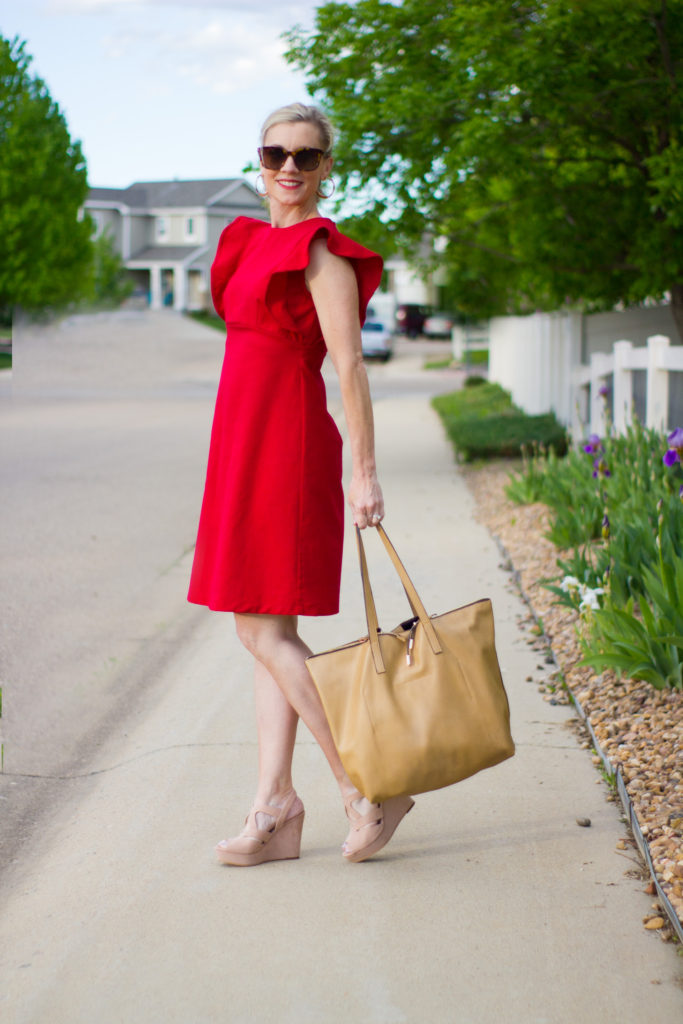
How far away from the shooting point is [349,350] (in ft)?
9.41

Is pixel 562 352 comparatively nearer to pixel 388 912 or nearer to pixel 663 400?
pixel 663 400

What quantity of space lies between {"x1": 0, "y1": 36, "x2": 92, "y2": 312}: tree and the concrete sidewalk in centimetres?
2694

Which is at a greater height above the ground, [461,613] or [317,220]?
[317,220]

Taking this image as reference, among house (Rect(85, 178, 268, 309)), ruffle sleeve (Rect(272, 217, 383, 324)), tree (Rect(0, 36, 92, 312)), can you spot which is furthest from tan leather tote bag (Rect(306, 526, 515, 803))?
house (Rect(85, 178, 268, 309))

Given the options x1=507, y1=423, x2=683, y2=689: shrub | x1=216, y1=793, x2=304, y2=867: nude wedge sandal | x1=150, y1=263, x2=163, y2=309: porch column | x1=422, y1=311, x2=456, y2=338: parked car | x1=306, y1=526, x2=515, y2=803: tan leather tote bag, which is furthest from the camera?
x1=150, y1=263, x2=163, y2=309: porch column

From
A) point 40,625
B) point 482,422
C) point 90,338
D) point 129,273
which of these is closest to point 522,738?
point 40,625

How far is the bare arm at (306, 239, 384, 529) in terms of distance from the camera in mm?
2850

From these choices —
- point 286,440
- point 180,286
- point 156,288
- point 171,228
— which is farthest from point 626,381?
point 171,228

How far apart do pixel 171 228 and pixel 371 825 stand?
68.2 meters

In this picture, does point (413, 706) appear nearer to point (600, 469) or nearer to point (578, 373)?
point (600, 469)

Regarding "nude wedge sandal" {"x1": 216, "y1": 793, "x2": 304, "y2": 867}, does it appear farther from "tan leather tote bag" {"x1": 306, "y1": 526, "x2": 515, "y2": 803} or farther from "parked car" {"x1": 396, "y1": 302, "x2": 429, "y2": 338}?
"parked car" {"x1": 396, "y1": 302, "x2": 429, "y2": 338}

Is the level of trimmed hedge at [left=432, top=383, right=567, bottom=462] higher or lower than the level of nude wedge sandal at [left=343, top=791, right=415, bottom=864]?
higher

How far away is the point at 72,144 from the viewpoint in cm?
3491

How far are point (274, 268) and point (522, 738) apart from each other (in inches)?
78.9
